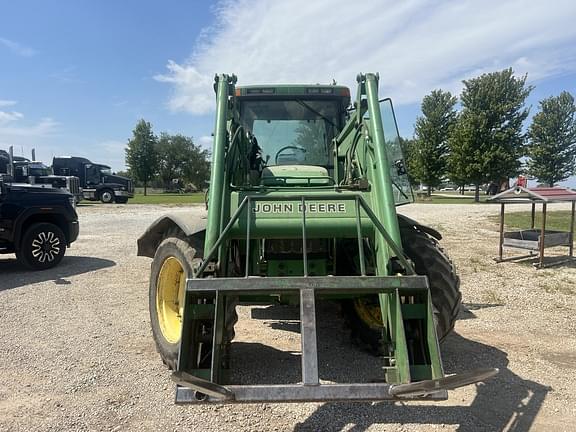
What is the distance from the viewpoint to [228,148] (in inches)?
170

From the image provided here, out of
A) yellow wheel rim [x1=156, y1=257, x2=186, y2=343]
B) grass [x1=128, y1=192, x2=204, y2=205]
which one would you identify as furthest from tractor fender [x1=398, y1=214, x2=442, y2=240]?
grass [x1=128, y1=192, x2=204, y2=205]

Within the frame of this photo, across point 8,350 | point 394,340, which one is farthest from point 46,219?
point 394,340

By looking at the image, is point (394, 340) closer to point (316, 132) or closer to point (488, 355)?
point (488, 355)

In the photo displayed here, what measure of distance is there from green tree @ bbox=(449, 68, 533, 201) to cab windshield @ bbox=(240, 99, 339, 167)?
2963 cm

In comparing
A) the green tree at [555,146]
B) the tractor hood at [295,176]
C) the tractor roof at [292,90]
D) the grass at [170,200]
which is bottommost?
the grass at [170,200]

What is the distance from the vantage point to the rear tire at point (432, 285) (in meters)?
3.87

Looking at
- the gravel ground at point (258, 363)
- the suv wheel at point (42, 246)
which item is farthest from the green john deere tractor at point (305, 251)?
the suv wheel at point (42, 246)

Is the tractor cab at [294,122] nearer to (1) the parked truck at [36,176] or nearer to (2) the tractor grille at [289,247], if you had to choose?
(2) the tractor grille at [289,247]

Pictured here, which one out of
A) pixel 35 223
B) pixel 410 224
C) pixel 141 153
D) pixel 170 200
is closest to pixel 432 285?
pixel 410 224

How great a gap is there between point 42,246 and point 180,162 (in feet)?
207

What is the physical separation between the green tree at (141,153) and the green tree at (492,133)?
33.5 metres

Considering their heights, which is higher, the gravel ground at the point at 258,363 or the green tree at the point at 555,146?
the green tree at the point at 555,146

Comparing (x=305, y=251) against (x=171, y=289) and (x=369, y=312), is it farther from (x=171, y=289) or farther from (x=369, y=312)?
(x=171, y=289)

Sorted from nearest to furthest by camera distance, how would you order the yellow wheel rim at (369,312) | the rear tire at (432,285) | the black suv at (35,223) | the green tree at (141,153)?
1. the rear tire at (432,285)
2. the yellow wheel rim at (369,312)
3. the black suv at (35,223)
4. the green tree at (141,153)
